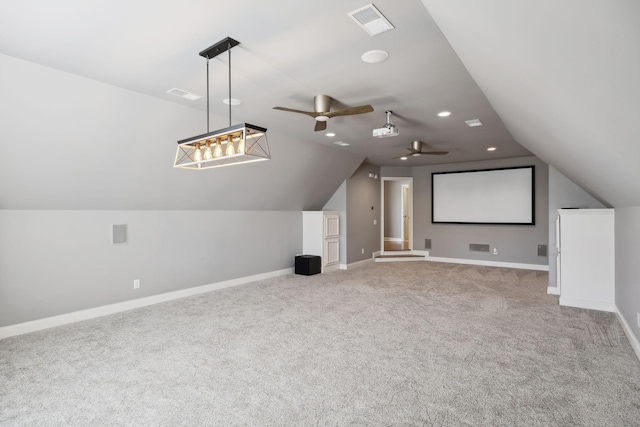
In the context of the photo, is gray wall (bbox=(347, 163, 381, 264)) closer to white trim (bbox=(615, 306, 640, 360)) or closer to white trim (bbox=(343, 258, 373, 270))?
white trim (bbox=(343, 258, 373, 270))

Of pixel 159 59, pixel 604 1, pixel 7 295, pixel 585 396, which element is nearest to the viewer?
pixel 604 1

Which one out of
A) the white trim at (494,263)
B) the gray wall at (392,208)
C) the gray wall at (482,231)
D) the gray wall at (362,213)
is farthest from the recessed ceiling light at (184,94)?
the gray wall at (392,208)

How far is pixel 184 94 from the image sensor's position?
13.1ft

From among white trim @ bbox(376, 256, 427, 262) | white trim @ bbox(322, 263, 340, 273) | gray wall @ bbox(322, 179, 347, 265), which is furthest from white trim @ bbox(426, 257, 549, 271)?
white trim @ bbox(322, 263, 340, 273)

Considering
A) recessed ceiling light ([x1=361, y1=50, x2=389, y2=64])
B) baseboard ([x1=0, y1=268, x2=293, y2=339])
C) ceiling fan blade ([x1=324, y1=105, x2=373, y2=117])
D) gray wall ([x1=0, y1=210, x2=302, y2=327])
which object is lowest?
baseboard ([x1=0, y1=268, x2=293, y2=339])

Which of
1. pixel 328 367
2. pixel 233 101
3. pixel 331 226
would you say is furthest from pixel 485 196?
pixel 328 367

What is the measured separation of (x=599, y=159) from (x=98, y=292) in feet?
19.7

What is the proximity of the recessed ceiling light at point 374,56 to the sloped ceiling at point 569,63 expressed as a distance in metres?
0.66

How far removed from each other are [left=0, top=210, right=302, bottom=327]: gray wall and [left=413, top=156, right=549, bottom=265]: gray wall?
5100 mm

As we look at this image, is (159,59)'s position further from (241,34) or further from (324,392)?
(324,392)

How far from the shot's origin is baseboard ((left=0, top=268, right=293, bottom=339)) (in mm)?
4095

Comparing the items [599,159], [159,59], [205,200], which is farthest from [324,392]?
[205,200]

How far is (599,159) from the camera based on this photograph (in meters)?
2.91

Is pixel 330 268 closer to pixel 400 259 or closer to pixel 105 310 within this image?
pixel 400 259
